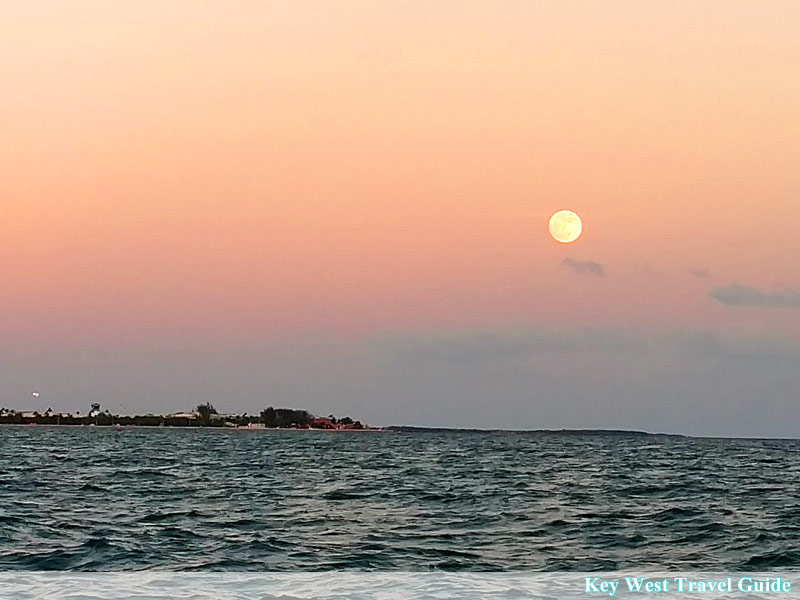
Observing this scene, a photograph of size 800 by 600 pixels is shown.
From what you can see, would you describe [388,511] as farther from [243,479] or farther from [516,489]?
[243,479]

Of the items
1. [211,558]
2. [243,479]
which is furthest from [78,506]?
[243,479]

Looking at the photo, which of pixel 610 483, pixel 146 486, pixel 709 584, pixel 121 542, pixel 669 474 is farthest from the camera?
pixel 669 474

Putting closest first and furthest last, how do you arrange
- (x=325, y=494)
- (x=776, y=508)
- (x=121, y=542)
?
(x=121, y=542) < (x=776, y=508) < (x=325, y=494)

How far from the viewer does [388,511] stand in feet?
87.7

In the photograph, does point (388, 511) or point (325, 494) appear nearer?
point (388, 511)

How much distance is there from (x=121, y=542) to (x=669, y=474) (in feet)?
108

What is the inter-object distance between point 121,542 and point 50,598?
511 inches

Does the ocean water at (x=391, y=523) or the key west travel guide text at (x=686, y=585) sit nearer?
the key west travel guide text at (x=686, y=585)

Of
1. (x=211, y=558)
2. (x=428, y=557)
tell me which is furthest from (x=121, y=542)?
(x=428, y=557)

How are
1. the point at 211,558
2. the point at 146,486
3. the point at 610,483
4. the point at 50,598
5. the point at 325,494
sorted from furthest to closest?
1. the point at 610,483
2. the point at 146,486
3. the point at 325,494
4. the point at 211,558
5. the point at 50,598

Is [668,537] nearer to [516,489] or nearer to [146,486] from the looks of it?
[516,489]

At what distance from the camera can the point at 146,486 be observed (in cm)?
3544

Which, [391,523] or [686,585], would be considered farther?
[391,523]

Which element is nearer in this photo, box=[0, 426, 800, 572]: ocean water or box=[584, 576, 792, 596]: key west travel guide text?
box=[584, 576, 792, 596]: key west travel guide text
